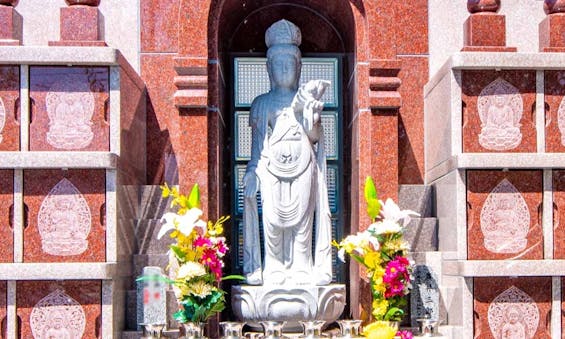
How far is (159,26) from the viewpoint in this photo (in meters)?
9.53

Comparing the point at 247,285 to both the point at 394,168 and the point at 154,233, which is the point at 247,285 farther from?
the point at 394,168

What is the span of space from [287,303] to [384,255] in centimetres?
90

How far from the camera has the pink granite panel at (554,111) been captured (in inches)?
335

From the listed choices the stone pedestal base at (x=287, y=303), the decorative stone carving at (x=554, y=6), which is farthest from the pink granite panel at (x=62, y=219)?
the decorative stone carving at (x=554, y=6)

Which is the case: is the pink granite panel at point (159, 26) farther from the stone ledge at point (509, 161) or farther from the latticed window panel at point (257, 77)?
the stone ledge at point (509, 161)

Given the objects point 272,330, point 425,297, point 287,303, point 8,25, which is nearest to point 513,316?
point 425,297

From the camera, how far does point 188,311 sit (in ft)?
27.1

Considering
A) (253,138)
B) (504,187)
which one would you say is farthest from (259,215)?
(504,187)

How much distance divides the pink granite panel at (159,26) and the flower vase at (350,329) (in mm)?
2993

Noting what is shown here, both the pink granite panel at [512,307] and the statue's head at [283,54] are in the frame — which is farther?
the statue's head at [283,54]

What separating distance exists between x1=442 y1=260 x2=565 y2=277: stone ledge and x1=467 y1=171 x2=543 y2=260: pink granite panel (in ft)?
0.27

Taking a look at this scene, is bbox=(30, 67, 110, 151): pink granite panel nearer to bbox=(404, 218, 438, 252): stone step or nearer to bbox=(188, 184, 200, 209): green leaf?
bbox=(188, 184, 200, 209): green leaf

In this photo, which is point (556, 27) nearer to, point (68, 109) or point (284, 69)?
point (284, 69)

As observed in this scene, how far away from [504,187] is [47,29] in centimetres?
441
